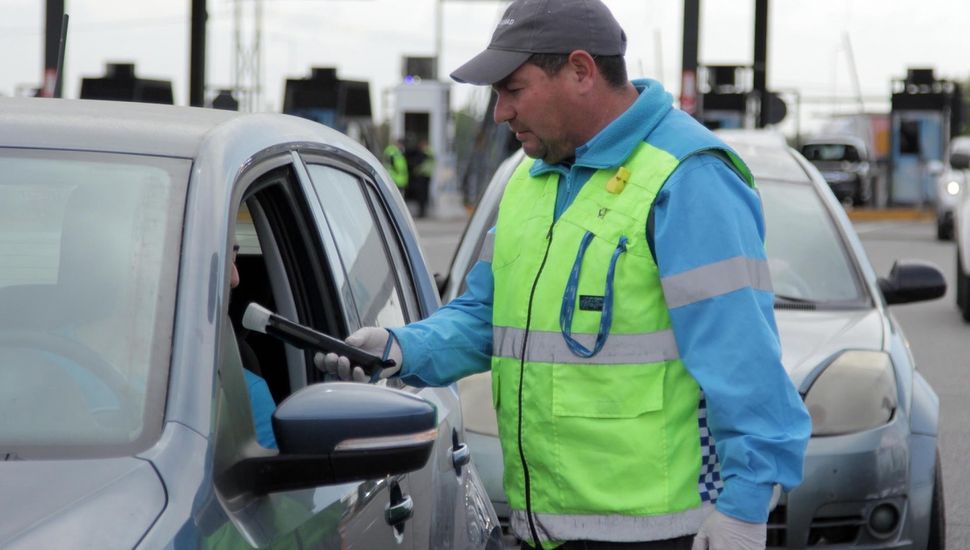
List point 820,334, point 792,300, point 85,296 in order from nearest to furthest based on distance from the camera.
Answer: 1. point 85,296
2. point 820,334
3. point 792,300

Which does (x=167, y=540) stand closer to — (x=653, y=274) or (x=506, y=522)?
(x=653, y=274)

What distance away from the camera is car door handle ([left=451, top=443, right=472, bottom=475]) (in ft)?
12.7

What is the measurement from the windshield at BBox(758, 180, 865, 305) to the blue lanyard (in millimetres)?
3676

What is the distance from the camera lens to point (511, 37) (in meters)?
3.39

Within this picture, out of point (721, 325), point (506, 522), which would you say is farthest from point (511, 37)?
point (506, 522)

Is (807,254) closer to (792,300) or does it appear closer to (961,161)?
(792,300)

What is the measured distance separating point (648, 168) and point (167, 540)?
1253 millimetres

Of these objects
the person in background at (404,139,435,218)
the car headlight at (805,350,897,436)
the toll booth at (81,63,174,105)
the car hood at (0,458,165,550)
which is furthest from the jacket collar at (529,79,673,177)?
the toll booth at (81,63,174,105)

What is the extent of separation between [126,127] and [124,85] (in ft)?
119

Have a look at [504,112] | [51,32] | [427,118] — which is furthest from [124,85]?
[504,112]

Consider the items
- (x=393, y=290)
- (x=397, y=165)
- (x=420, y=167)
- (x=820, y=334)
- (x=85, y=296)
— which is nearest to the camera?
(x=85, y=296)

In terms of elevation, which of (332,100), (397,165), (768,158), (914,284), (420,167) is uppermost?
(332,100)

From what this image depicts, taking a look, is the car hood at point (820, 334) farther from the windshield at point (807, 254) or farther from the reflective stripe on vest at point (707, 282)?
the reflective stripe on vest at point (707, 282)

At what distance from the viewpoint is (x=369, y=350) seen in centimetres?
356
